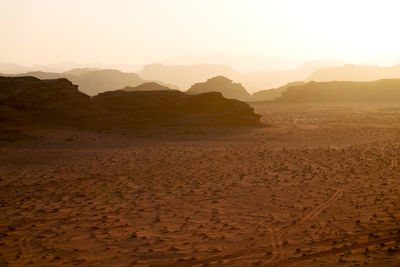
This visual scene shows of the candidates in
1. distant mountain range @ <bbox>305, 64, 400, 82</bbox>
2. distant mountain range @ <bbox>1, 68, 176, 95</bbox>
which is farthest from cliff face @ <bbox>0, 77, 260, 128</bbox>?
distant mountain range @ <bbox>305, 64, 400, 82</bbox>

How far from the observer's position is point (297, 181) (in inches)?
442

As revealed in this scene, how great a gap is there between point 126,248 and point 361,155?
12.0 meters

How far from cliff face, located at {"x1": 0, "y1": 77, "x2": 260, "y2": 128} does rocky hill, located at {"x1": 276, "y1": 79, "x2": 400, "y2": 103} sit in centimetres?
3164

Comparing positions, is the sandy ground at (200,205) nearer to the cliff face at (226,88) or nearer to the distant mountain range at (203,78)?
the distant mountain range at (203,78)

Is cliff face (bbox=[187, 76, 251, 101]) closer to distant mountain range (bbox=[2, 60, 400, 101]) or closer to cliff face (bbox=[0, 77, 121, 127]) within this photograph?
distant mountain range (bbox=[2, 60, 400, 101])

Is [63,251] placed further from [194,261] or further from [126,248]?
[194,261]

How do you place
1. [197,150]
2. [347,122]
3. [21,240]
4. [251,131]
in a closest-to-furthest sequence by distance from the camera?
[21,240]
[197,150]
[251,131]
[347,122]

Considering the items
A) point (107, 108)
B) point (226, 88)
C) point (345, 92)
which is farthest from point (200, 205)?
point (226, 88)

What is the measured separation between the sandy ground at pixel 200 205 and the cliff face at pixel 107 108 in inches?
209

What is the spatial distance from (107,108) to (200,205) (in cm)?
1911

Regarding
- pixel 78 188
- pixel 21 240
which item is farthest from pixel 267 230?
pixel 78 188

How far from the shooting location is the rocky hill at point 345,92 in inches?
2119

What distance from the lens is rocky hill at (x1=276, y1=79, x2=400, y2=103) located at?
53812 mm

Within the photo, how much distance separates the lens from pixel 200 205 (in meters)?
9.18
